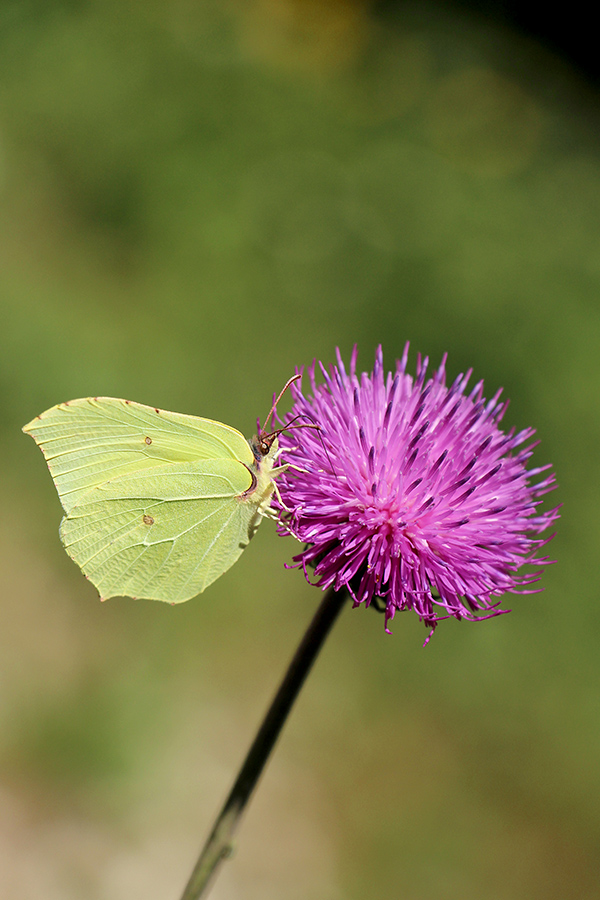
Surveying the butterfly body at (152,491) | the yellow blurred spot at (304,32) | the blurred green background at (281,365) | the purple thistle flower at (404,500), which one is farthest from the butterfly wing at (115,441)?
the yellow blurred spot at (304,32)

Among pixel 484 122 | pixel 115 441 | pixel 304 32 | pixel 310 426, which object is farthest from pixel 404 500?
pixel 304 32

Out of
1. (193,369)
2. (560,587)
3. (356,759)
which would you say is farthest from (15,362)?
(560,587)

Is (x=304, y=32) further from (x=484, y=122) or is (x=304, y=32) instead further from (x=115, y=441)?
(x=115, y=441)

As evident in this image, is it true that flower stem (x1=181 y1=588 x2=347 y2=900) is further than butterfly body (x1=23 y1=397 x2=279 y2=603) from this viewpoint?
No

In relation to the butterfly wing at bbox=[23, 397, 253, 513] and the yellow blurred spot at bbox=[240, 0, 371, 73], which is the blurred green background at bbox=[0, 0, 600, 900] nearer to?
the yellow blurred spot at bbox=[240, 0, 371, 73]

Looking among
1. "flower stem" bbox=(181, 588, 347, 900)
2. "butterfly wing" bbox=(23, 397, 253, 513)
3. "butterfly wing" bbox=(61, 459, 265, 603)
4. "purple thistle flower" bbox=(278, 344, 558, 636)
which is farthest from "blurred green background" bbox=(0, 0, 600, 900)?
"purple thistle flower" bbox=(278, 344, 558, 636)
